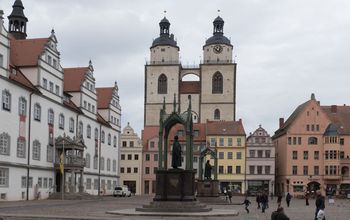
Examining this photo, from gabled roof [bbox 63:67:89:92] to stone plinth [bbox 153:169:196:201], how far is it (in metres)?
41.3

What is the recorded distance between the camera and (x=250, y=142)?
3875 inches

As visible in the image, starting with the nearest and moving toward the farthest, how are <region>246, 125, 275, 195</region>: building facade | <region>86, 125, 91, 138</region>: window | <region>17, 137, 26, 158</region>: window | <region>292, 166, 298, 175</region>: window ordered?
<region>17, 137, 26, 158</region>: window, <region>86, 125, 91, 138</region>: window, <region>246, 125, 275, 195</region>: building facade, <region>292, 166, 298, 175</region>: window

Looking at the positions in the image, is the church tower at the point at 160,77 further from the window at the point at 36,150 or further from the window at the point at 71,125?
the window at the point at 36,150

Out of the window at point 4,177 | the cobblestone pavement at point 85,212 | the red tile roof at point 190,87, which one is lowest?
the cobblestone pavement at point 85,212

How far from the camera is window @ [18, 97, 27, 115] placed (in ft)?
176

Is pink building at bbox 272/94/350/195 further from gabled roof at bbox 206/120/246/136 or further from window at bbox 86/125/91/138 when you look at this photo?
window at bbox 86/125/91/138

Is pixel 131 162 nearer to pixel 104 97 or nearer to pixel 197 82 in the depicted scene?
pixel 104 97

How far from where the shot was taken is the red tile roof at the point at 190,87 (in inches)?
4702

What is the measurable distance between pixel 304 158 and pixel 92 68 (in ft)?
132

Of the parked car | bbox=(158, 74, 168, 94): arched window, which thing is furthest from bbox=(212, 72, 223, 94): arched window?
the parked car

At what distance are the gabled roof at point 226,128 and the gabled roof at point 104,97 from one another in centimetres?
2087

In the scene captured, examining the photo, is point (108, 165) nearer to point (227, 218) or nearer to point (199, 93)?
point (199, 93)

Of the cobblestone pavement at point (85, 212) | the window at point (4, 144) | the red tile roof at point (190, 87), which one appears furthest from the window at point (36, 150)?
the red tile roof at point (190, 87)

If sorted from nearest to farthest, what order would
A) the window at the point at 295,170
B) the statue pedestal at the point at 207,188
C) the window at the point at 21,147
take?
the statue pedestal at the point at 207,188 < the window at the point at 21,147 < the window at the point at 295,170
